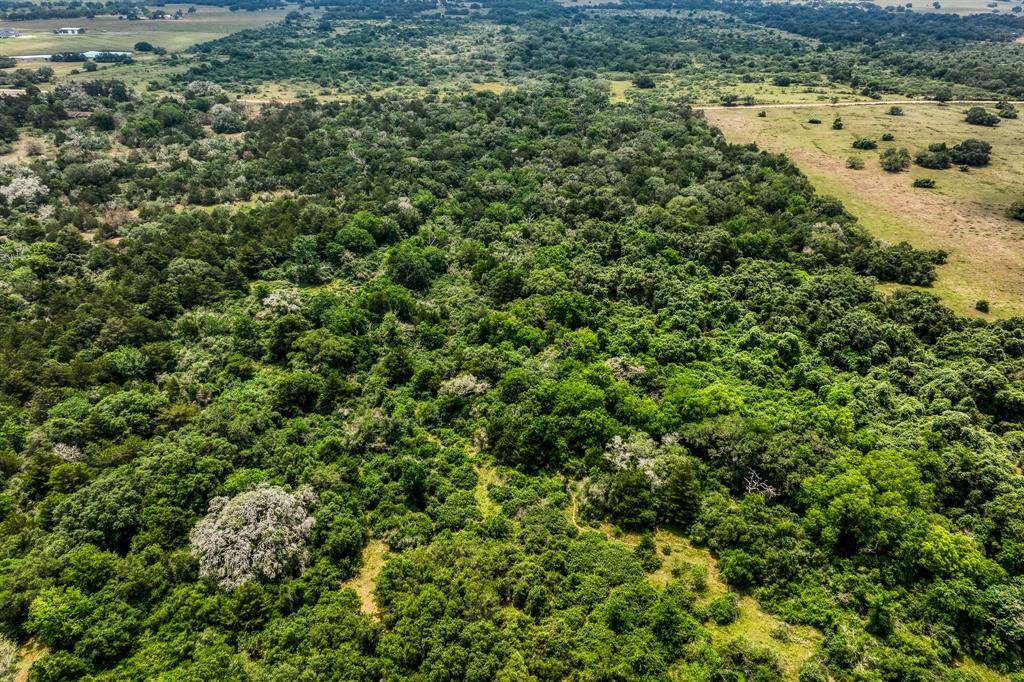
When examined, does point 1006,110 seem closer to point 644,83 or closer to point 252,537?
point 644,83

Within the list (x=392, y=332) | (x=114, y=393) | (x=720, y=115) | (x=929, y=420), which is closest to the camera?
(x=929, y=420)

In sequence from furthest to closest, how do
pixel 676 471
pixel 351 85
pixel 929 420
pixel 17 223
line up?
pixel 351 85 < pixel 17 223 < pixel 929 420 < pixel 676 471

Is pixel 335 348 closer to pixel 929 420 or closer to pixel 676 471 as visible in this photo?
pixel 676 471

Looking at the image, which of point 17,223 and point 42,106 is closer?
point 17,223

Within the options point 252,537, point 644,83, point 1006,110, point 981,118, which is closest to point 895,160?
point 981,118

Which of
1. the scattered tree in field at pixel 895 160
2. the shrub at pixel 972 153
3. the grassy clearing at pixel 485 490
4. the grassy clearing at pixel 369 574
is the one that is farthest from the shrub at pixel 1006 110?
the grassy clearing at pixel 369 574

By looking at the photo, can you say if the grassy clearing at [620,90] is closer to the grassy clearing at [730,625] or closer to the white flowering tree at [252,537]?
the grassy clearing at [730,625]

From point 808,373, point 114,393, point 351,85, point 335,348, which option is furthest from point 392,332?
point 351,85
